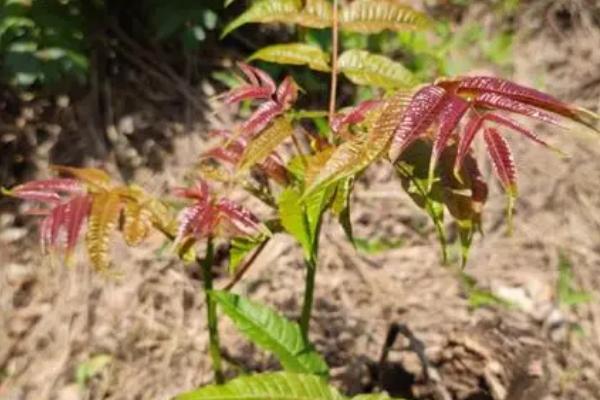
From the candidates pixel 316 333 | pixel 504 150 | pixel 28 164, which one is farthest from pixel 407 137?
pixel 28 164

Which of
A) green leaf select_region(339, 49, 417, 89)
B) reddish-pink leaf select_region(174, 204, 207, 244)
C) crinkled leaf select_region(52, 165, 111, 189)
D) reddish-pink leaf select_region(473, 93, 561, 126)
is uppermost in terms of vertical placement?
green leaf select_region(339, 49, 417, 89)

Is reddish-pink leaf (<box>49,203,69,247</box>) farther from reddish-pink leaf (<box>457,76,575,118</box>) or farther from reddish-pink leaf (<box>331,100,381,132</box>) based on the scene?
reddish-pink leaf (<box>457,76,575,118</box>)

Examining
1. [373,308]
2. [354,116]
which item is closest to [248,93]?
[354,116]

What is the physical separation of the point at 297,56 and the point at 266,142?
0.84 ft

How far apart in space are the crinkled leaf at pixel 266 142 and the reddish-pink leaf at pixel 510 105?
0.26m

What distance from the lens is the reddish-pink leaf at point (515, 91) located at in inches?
34.7

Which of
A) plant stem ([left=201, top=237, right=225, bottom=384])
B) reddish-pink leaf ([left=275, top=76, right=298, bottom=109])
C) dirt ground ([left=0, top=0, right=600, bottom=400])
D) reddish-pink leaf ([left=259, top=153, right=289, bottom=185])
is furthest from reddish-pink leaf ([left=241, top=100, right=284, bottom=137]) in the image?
dirt ground ([left=0, top=0, right=600, bottom=400])

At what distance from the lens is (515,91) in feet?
3.01

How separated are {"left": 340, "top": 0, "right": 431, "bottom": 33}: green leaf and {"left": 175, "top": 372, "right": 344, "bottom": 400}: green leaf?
538mm

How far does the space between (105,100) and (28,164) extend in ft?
1.02

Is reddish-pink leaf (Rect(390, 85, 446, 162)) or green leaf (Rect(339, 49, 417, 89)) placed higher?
green leaf (Rect(339, 49, 417, 89))

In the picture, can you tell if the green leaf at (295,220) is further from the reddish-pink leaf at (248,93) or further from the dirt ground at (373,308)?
the dirt ground at (373,308)

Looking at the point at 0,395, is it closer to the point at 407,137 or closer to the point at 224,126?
the point at 224,126

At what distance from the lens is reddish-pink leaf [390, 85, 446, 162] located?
2.80 ft
